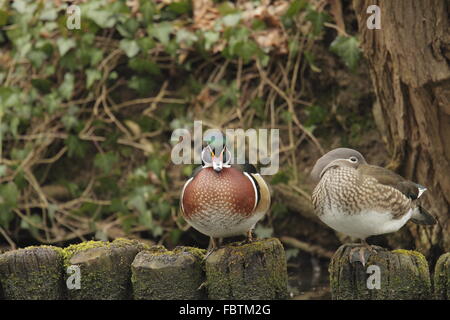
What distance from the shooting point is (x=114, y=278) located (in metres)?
2.62

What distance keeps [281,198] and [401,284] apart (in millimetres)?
2574

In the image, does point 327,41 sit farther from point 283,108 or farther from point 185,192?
point 185,192

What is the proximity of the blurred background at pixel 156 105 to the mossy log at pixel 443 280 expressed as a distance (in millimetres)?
2287

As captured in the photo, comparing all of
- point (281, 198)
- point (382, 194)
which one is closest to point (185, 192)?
point (382, 194)

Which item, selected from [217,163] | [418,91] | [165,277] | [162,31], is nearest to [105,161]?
[162,31]

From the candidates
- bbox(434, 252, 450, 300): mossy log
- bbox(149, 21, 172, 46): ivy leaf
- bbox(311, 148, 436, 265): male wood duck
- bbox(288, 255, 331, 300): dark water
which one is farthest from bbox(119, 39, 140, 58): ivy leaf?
bbox(434, 252, 450, 300): mossy log

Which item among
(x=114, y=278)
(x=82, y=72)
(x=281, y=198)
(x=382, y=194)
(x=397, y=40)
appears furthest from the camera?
(x=82, y=72)

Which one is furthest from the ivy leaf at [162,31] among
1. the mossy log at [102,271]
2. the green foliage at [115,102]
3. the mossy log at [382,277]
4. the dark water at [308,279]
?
the mossy log at [382,277]

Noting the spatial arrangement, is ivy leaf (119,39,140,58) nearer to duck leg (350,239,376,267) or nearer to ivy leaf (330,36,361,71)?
ivy leaf (330,36,361,71)

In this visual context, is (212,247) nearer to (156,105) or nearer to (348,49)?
(348,49)

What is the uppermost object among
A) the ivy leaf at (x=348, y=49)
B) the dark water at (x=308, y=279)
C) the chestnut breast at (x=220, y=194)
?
the ivy leaf at (x=348, y=49)

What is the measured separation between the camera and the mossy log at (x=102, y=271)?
8.51 ft

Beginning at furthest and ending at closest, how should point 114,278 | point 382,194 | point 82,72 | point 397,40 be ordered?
point 82,72, point 397,40, point 382,194, point 114,278

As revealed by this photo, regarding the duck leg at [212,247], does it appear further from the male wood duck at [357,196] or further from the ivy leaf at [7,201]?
the ivy leaf at [7,201]
